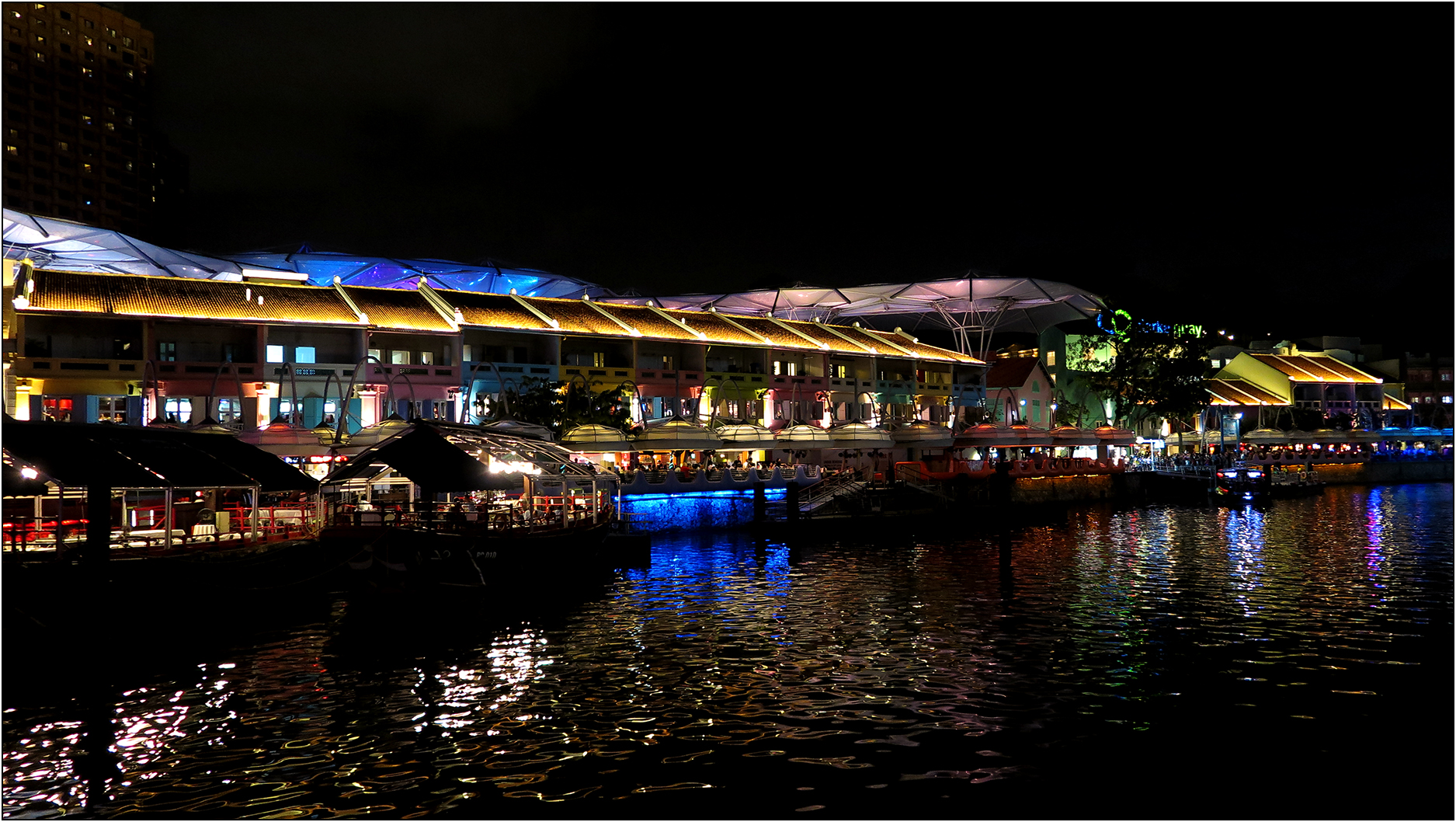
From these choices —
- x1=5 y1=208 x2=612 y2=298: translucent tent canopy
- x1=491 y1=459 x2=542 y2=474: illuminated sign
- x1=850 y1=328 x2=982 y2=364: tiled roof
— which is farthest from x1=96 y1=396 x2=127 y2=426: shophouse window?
x1=850 y1=328 x2=982 y2=364: tiled roof

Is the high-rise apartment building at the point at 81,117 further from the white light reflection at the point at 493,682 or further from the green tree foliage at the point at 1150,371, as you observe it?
the white light reflection at the point at 493,682

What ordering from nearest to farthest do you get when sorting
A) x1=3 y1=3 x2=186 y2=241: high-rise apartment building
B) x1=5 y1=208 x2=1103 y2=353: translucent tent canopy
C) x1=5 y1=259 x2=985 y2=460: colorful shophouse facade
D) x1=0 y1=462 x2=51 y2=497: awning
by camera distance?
x1=0 y1=462 x2=51 y2=497: awning < x1=5 y1=259 x2=985 y2=460: colorful shophouse facade < x1=5 y1=208 x2=1103 y2=353: translucent tent canopy < x1=3 y1=3 x2=186 y2=241: high-rise apartment building

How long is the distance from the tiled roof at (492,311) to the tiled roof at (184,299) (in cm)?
739

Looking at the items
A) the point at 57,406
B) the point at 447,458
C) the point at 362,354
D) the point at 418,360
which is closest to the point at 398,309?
the point at 418,360

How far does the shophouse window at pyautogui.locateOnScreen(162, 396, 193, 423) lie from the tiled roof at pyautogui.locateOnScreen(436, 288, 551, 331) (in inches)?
591

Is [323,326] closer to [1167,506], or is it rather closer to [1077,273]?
[1167,506]

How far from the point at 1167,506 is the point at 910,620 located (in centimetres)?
4759

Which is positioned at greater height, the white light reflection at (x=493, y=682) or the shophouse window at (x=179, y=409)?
the shophouse window at (x=179, y=409)

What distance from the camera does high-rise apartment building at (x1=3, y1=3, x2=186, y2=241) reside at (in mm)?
131875

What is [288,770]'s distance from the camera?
16.6 metres

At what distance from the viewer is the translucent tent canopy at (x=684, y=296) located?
2547 inches

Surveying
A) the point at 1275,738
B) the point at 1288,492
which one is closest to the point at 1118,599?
the point at 1275,738

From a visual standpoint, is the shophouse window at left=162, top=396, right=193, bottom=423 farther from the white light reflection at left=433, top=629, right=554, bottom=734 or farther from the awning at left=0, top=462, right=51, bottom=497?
the white light reflection at left=433, top=629, right=554, bottom=734

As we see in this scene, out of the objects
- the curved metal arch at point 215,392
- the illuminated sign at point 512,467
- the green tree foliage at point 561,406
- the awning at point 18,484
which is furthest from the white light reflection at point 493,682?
the curved metal arch at point 215,392
